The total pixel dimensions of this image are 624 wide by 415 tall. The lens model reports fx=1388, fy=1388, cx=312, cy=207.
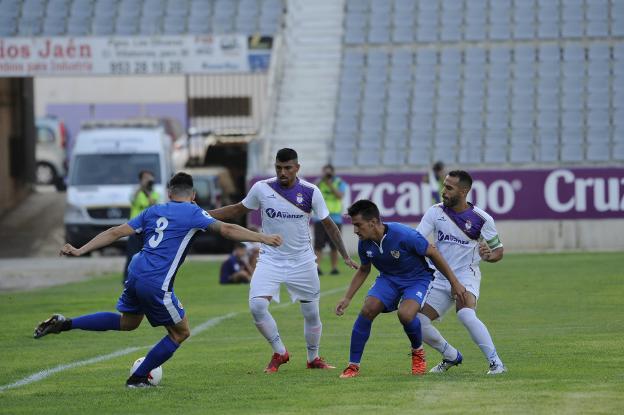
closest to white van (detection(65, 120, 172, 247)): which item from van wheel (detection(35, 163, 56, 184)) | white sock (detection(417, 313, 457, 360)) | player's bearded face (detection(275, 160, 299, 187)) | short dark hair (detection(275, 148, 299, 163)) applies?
van wheel (detection(35, 163, 56, 184))

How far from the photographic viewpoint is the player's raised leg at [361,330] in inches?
447

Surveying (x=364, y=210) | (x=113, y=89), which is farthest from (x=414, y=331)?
(x=113, y=89)

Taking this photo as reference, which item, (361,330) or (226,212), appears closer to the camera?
(361,330)

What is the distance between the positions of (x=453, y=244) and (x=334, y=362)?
196cm

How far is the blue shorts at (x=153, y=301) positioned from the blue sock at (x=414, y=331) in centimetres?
187

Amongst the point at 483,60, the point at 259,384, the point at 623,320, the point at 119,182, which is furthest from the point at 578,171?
the point at 259,384

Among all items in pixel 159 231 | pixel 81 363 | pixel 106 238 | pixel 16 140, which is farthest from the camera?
pixel 16 140

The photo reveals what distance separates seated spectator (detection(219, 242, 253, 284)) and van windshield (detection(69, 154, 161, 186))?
10.1m

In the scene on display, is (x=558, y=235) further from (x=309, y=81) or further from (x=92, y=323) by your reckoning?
(x=92, y=323)

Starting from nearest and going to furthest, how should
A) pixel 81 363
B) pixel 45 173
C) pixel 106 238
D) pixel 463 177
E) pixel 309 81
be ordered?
pixel 106 238, pixel 463 177, pixel 81 363, pixel 309 81, pixel 45 173

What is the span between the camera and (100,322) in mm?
11289

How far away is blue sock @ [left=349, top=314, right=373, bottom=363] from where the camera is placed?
11398 millimetres

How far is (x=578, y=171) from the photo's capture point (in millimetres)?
31844

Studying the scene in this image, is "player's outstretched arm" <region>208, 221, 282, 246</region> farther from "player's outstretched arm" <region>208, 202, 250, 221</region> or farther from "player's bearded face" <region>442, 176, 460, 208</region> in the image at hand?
"player's bearded face" <region>442, 176, 460, 208</region>
